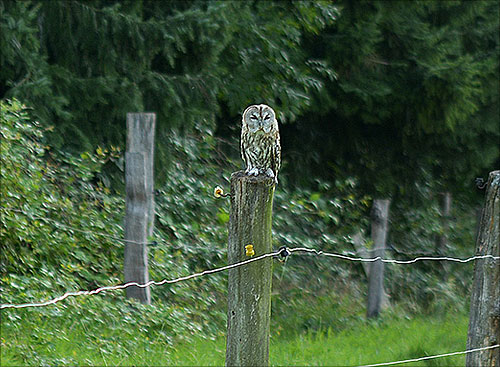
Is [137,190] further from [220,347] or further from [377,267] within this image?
[377,267]

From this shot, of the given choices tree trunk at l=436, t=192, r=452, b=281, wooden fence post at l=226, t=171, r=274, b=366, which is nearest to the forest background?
tree trunk at l=436, t=192, r=452, b=281

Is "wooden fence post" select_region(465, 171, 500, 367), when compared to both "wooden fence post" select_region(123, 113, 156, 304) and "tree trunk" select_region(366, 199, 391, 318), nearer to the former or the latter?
"wooden fence post" select_region(123, 113, 156, 304)

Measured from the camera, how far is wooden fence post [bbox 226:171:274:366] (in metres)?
3.23

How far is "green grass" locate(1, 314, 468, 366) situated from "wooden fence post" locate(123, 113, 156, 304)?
0.55m

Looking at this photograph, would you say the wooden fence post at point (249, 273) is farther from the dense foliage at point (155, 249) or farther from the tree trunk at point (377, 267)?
the tree trunk at point (377, 267)

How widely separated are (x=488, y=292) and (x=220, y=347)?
317 centimetres

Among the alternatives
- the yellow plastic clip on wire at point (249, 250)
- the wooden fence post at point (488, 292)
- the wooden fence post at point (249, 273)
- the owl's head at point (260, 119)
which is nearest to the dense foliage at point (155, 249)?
the owl's head at point (260, 119)

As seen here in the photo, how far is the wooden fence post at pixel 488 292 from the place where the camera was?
14.2ft

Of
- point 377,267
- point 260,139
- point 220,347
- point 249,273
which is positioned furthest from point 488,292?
point 377,267

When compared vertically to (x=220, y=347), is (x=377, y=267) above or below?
above

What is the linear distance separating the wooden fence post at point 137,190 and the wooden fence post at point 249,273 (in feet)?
11.9

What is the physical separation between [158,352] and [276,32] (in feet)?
15.9

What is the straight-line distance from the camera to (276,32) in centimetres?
1008

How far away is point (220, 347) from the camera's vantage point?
7.01 meters
